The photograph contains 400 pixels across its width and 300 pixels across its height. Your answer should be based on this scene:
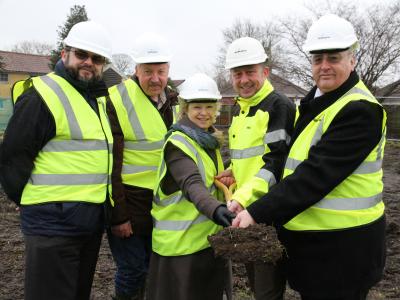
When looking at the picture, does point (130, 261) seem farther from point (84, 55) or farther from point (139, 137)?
point (84, 55)

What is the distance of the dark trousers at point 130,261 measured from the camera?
3768 mm

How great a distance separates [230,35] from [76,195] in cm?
4129

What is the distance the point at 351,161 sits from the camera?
244cm

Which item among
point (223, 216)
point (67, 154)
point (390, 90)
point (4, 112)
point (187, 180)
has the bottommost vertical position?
point (4, 112)

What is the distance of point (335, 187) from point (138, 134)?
1.71 meters

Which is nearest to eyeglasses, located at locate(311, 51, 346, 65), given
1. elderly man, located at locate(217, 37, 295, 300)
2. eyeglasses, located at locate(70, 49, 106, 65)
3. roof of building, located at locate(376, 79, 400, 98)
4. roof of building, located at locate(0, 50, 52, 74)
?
elderly man, located at locate(217, 37, 295, 300)

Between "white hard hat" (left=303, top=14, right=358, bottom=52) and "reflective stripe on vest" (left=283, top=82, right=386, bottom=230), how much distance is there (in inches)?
10.7

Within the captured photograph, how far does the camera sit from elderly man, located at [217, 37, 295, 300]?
3031mm

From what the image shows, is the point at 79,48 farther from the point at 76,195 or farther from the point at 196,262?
the point at 196,262

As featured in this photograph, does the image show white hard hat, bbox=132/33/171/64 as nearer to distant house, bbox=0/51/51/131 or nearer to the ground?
the ground

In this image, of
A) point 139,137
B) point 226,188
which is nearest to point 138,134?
point 139,137

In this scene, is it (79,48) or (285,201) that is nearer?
(285,201)

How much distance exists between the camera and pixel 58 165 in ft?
10.1

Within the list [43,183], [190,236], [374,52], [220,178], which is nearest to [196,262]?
[190,236]
